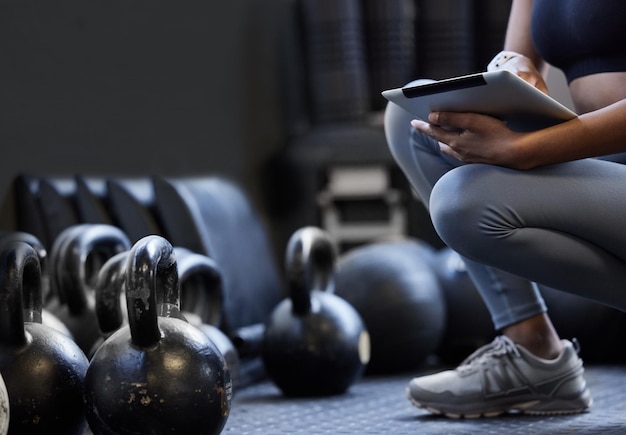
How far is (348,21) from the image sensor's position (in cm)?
330

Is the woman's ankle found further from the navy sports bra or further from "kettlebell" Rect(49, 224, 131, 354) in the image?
"kettlebell" Rect(49, 224, 131, 354)

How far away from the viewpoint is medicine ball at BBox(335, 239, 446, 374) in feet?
8.39

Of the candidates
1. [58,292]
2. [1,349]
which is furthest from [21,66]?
[1,349]

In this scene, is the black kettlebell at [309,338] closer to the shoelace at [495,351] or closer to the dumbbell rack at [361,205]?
the shoelace at [495,351]

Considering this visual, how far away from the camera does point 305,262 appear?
2.22 meters

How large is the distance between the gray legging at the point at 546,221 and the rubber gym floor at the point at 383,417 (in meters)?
0.28

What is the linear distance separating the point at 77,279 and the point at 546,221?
3.17ft

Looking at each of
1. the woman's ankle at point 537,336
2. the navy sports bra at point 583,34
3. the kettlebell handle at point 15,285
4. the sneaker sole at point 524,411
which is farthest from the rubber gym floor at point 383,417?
the navy sports bra at point 583,34

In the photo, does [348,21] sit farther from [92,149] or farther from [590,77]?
[590,77]

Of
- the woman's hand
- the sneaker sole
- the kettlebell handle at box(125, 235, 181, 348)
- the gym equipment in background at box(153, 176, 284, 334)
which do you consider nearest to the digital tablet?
the woman's hand

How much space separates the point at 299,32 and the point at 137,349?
220 centimetres

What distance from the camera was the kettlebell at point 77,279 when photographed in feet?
6.53

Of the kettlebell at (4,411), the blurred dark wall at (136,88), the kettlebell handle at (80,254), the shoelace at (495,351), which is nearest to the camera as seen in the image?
the kettlebell at (4,411)

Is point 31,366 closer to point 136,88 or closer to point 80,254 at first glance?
point 80,254
